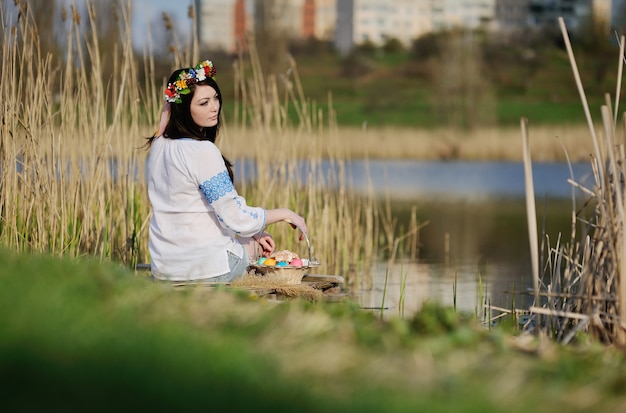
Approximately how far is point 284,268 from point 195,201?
0.46m

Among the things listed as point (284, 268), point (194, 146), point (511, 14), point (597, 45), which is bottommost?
point (284, 268)

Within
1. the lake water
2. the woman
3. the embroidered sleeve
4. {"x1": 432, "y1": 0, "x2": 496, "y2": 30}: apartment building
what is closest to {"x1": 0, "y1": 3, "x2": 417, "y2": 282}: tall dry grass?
the lake water

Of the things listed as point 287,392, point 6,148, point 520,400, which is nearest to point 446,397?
point 520,400

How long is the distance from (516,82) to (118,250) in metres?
37.0

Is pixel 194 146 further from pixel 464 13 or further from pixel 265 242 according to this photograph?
pixel 464 13

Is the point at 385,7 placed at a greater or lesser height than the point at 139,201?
greater

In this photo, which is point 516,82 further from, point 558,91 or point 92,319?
point 92,319

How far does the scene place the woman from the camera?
439cm

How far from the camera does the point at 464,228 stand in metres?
11.0

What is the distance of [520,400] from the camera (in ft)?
8.57

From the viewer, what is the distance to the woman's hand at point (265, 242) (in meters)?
4.79

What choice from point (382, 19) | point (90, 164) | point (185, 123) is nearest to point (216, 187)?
point (185, 123)

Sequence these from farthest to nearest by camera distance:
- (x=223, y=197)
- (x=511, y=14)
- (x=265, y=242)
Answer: (x=511, y=14), (x=265, y=242), (x=223, y=197)

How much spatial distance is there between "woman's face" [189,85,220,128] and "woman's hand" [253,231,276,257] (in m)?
0.55
